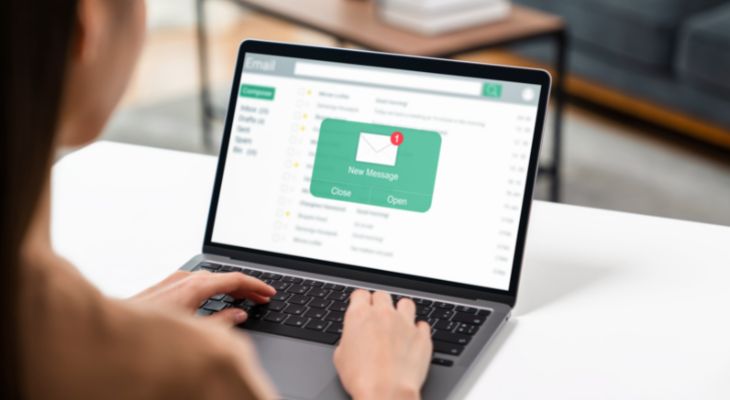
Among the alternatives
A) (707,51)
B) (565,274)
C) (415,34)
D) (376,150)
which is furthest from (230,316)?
(707,51)

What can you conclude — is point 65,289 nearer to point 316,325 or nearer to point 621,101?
point 316,325

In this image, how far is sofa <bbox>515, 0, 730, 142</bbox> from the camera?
297 cm

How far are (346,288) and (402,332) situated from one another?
0.16m

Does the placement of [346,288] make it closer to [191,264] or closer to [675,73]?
[191,264]

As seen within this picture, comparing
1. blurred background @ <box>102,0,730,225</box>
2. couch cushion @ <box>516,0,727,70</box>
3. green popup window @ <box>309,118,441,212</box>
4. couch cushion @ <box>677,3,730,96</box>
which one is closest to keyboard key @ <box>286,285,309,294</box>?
green popup window @ <box>309,118,441,212</box>

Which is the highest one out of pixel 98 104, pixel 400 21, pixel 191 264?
pixel 400 21

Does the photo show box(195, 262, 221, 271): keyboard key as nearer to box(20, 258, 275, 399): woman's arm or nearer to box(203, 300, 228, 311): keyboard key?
box(203, 300, 228, 311): keyboard key

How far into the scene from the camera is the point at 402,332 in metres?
0.87

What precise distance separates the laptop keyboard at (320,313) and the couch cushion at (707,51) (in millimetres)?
2216

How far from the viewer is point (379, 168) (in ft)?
3.42

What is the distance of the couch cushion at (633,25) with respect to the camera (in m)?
3.12

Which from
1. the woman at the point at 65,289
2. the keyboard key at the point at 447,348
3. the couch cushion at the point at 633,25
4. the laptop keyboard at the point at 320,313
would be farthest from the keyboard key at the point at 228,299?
the couch cushion at the point at 633,25

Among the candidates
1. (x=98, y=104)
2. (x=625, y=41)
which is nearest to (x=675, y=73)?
(x=625, y=41)

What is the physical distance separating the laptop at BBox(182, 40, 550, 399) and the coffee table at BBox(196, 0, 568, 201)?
4.32ft
